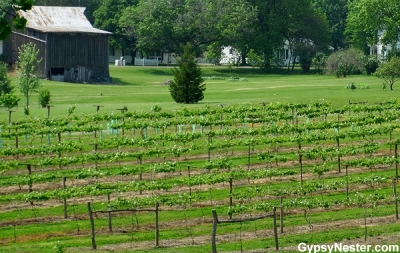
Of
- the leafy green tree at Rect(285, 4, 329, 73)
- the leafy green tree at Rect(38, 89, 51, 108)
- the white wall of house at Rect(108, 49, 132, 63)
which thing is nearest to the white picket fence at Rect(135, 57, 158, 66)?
the white wall of house at Rect(108, 49, 132, 63)

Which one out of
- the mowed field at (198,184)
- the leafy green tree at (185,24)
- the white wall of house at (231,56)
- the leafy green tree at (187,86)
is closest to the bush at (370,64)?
the leafy green tree at (185,24)

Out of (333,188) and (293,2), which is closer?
(333,188)

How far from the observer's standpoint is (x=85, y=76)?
98.9 metres

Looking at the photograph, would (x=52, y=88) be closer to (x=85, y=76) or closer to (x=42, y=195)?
(x=85, y=76)

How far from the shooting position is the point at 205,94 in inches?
3110

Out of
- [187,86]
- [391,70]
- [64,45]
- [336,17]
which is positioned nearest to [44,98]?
[187,86]

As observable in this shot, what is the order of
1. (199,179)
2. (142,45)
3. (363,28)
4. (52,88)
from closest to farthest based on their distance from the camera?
(199,179) < (52,88) < (142,45) < (363,28)

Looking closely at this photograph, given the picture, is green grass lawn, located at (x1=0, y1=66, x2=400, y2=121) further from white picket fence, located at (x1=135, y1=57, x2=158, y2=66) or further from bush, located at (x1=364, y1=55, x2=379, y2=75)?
white picket fence, located at (x1=135, y1=57, x2=158, y2=66)

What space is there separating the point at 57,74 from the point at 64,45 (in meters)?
3.38

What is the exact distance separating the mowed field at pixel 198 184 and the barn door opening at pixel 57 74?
119ft

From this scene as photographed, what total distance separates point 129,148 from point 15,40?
56778 millimetres

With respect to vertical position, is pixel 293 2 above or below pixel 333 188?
above

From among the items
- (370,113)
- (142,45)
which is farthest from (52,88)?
(370,113)

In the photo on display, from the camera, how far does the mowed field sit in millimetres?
27094
